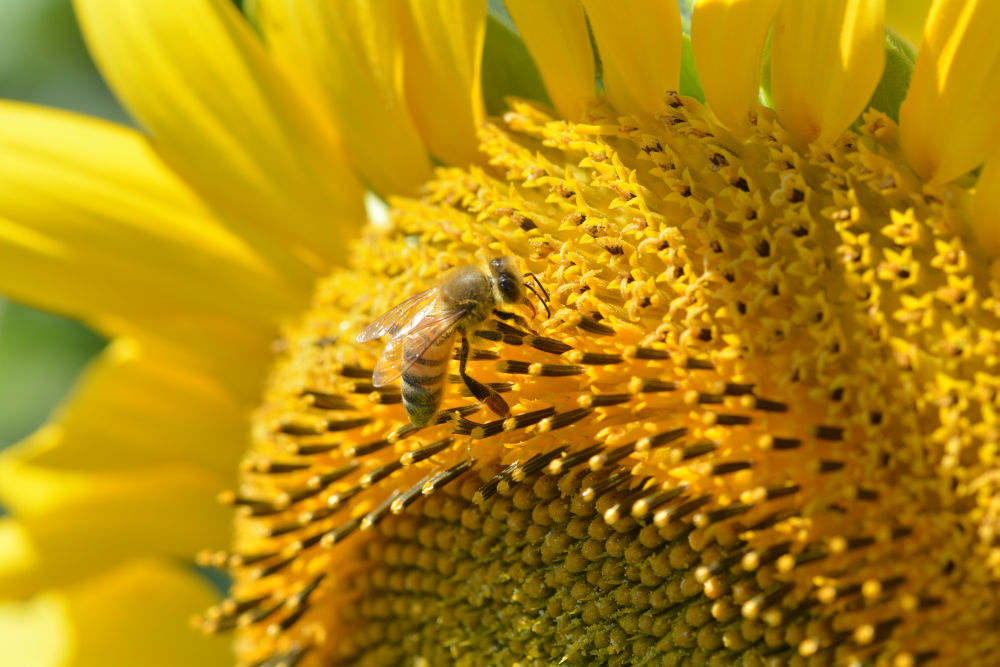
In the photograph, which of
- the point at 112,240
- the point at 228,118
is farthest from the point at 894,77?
the point at 112,240

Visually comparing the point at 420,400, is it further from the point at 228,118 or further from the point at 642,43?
the point at 228,118

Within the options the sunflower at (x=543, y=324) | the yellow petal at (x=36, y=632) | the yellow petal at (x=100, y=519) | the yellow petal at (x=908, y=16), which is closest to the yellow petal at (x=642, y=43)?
the sunflower at (x=543, y=324)

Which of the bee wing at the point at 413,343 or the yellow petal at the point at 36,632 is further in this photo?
the yellow petal at the point at 36,632

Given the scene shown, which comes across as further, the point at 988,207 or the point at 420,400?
the point at 420,400

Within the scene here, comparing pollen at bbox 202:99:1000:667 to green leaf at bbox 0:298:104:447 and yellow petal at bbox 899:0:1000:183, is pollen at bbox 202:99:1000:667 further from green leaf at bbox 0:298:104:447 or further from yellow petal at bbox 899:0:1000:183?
green leaf at bbox 0:298:104:447

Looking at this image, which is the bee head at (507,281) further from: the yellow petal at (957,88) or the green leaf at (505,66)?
the yellow petal at (957,88)

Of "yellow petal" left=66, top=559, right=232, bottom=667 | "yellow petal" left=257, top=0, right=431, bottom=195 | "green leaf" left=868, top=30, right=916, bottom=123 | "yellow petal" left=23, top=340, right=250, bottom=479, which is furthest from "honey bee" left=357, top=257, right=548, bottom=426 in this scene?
"yellow petal" left=66, top=559, right=232, bottom=667

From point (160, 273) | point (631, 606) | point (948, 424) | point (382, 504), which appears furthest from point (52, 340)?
point (948, 424)
